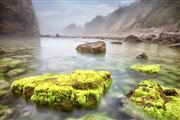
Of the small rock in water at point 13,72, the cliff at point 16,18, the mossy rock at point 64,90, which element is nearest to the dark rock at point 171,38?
the small rock in water at point 13,72

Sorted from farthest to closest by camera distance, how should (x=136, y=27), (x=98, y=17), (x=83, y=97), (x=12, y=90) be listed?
(x=98, y=17)
(x=136, y=27)
(x=12, y=90)
(x=83, y=97)

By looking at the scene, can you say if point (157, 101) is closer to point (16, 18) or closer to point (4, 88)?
point (4, 88)

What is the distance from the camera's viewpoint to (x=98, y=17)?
604ft

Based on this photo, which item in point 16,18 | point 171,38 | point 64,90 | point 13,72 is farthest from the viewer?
point 16,18

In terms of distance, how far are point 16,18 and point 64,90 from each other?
194ft

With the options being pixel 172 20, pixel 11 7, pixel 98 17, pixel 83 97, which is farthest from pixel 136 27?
pixel 98 17

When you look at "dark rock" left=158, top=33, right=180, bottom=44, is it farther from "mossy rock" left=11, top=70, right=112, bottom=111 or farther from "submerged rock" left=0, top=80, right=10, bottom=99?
"submerged rock" left=0, top=80, right=10, bottom=99

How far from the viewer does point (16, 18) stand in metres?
58.4

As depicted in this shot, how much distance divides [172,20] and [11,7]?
50.6 m

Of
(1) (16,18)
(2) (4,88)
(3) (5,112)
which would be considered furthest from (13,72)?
(1) (16,18)

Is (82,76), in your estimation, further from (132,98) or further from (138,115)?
(138,115)

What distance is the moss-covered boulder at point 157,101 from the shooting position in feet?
17.5

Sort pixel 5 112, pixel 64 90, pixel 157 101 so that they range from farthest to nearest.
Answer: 1. pixel 64 90
2. pixel 157 101
3. pixel 5 112

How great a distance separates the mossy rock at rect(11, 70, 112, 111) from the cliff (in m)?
52.9
